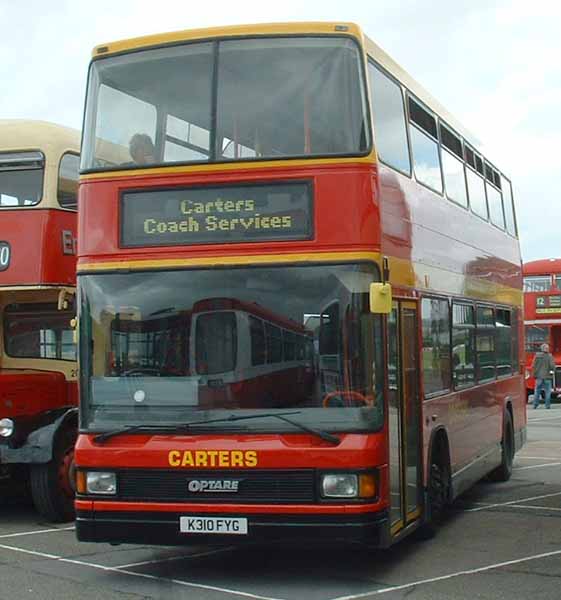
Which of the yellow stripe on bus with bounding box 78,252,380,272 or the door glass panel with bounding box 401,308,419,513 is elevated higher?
the yellow stripe on bus with bounding box 78,252,380,272

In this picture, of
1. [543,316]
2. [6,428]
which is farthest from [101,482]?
[543,316]

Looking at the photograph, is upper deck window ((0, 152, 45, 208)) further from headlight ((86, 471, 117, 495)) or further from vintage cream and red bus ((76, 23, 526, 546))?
headlight ((86, 471, 117, 495))

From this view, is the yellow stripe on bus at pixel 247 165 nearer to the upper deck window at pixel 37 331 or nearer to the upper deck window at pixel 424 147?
the upper deck window at pixel 424 147

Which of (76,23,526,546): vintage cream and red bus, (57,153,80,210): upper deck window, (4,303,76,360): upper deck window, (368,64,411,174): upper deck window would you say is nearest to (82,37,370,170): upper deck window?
(76,23,526,546): vintage cream and red bus

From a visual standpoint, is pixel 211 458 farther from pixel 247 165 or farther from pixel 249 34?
pixel 249 34

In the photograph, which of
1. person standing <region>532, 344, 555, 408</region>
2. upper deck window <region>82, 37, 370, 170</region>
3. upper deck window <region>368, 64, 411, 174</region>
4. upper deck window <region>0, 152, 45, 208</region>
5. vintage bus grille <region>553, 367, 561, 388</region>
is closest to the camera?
upper deck window <region>82, 37, 370, 170</region>

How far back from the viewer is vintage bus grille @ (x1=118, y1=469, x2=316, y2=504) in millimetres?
8297

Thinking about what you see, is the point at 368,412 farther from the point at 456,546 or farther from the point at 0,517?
the point at 0,517

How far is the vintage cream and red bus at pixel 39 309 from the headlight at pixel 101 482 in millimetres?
3474

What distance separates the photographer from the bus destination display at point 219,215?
8.65 metres

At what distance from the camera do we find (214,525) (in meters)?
8.41

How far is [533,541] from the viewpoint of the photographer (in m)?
10.6

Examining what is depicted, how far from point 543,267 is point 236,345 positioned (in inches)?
1226

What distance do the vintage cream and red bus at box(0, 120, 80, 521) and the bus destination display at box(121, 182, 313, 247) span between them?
3874 millimetres
